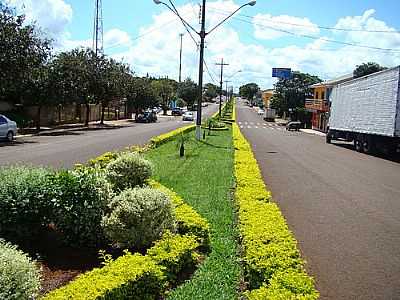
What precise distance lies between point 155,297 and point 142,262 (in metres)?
0.38

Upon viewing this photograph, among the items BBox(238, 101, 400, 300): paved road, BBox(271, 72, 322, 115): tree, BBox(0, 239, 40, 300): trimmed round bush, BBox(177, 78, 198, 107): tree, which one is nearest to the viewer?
BBox(0, 239, 40, 300): trimmed round bush

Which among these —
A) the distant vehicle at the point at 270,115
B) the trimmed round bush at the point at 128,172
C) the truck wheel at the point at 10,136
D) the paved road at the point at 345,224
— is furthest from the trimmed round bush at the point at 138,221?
the distant vehicle at the point at 270,115

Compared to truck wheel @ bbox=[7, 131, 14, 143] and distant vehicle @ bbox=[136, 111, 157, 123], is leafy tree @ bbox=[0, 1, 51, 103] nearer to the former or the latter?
truck wheel @ bbox=[7, 131, 14, 143]

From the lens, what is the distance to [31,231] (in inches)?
259

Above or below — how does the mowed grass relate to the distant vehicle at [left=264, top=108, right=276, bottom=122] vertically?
above

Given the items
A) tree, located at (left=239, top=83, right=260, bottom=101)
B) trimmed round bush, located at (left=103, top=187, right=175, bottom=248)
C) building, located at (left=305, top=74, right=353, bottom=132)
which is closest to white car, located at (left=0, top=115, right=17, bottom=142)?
trimmed round bush, located at (left=103, top=187, right=175, bottom=248)

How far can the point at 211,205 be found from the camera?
30.8ft

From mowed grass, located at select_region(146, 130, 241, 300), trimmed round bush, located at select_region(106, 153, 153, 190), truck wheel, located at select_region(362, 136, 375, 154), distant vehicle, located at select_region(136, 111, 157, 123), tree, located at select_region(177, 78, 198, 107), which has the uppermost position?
tree, located at select_region(177, 78, 198, 107)

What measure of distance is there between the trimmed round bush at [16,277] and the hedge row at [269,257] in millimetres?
1821

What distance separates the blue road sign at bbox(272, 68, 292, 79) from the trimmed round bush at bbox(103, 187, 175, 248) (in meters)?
83.0

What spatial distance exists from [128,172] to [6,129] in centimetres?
2033

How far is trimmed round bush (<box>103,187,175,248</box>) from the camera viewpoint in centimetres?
628

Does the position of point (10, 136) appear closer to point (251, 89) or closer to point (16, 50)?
point (16, 50)

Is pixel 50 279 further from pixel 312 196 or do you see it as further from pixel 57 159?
pixel 57 159
